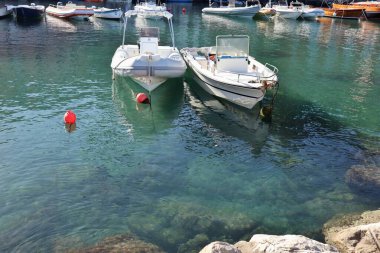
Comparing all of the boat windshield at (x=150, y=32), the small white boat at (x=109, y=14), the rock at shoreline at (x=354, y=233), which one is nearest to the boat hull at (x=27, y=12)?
the small white boat at (x=109, y=14)

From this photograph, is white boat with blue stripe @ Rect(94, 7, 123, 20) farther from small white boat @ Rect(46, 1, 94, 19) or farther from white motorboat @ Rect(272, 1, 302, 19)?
white motorboat @ Rect(272, 1, 302, 19)

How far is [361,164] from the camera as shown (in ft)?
44.9

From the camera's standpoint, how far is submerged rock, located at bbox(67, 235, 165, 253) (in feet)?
29.4

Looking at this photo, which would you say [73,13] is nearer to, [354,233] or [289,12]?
[289,12]

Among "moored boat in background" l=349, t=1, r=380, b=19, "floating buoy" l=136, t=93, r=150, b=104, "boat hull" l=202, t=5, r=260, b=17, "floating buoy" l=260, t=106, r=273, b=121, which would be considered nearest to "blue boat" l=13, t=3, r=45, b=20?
"boat hull" l=202, t=5, r=260, b=17

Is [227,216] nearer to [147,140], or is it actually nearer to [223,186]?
[223,186]

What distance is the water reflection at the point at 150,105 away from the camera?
1653cm

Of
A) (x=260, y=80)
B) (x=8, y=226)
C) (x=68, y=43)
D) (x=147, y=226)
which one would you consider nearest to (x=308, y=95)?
(x=260, y=80)

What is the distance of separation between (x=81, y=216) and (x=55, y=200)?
1.12 m

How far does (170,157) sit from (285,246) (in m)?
6.42

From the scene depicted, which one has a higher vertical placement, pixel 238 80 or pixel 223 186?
pixel 238 80

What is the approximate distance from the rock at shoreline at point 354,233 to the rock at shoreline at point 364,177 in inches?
62.4

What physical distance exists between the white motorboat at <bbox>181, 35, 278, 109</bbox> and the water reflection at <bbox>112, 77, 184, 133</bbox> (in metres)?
1.67

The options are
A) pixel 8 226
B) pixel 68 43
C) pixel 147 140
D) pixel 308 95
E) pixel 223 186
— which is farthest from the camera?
pixel 68 43
